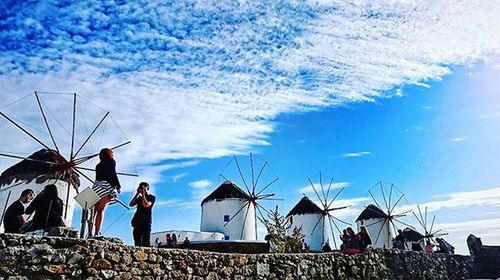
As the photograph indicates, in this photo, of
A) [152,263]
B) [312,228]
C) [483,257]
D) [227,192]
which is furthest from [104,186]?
[312,228]

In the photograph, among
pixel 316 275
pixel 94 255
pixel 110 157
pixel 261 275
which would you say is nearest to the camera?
pixel 94 255

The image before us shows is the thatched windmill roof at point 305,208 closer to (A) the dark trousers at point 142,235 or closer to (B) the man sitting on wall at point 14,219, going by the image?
(A) the dark trousers at point 142,235

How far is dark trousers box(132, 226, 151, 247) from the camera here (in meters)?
6.65

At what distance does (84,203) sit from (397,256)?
843cm

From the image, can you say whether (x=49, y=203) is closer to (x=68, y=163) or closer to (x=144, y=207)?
(x=144, y=207)

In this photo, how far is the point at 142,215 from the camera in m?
6.69

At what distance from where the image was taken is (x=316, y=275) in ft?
26.3

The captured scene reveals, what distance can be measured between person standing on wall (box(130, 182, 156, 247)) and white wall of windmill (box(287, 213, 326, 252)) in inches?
900

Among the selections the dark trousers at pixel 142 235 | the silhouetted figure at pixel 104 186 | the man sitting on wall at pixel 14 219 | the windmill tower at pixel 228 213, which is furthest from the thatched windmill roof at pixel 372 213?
the man sitting on wall at pixel 14 219

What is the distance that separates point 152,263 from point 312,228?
24.8 metres

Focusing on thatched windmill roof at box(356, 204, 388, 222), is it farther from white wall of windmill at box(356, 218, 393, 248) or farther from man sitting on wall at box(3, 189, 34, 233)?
man sitting on wall at box(3, 189, 34, 233)

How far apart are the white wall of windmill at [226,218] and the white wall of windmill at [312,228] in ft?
17.1

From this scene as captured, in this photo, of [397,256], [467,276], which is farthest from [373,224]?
[397,256]

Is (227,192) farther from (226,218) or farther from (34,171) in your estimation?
(34,171)
